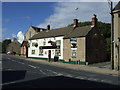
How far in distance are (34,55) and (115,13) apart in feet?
99.0

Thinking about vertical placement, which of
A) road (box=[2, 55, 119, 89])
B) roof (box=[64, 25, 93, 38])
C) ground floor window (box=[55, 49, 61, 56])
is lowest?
road (box=[2, 55, 119, 89])

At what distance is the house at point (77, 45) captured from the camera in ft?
119

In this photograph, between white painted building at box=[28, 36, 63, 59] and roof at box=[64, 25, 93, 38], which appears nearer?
roof at box=[64, 25, 93, 38]

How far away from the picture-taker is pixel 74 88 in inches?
466

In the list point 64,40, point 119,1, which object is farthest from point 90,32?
point 119,1

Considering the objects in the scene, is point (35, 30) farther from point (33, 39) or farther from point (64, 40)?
point (64, 40)

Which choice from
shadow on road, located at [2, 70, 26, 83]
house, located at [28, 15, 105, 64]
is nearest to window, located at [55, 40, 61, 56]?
house, located at [28, 15, 105, 64]

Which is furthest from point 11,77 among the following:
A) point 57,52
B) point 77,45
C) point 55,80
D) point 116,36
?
point 57,52

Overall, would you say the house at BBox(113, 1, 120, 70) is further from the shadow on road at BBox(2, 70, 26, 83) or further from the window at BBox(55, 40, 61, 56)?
the window at BBox(55, 40, 61, 56)

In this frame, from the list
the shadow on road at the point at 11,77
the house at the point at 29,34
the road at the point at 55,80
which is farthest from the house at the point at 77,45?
the shadow on road at the point at 11,77

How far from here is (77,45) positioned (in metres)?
37.4

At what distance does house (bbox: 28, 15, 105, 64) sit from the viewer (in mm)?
36312

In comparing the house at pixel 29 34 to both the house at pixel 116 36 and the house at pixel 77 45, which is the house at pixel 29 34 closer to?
the house at pixel 77 45

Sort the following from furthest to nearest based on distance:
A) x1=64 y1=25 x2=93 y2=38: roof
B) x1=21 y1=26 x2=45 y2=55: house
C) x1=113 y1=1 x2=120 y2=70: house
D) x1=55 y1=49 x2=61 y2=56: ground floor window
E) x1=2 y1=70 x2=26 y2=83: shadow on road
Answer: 1. x1=21 y1=26 x2=45 y2=55: house
2. x1=55 y1=49 x2=61 y2=56: ground floor window
3. x1=64 y1=25 x2=93 y2=38: roof
4. x1=113 y1=1 x2=120 y2=70: house
5. x1=2 y1=70 x2=26 y2=83: shadow on road
